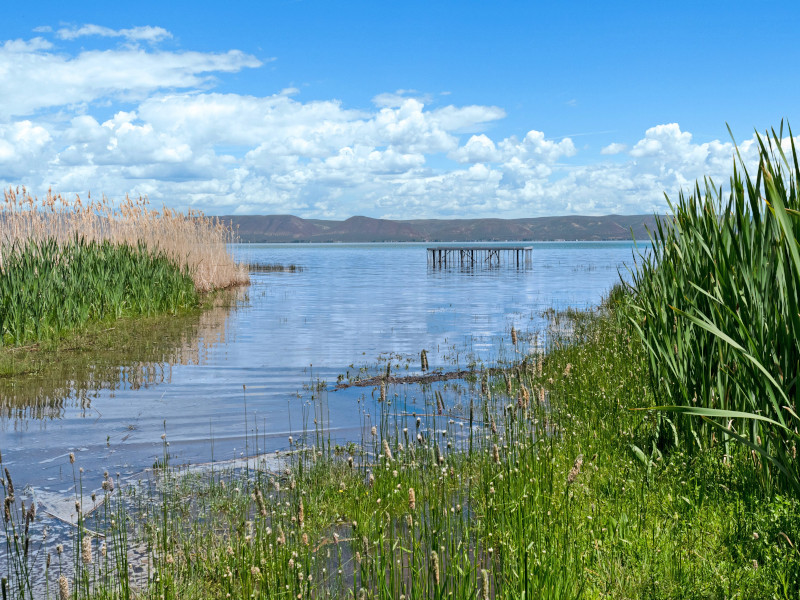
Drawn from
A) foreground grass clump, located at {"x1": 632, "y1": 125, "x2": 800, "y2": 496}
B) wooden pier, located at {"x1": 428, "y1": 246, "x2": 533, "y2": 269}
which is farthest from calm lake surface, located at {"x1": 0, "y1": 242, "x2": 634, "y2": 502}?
wooden pier, located at {"x1": 428, "y1": 246, "x2": 533, "y2": 269}

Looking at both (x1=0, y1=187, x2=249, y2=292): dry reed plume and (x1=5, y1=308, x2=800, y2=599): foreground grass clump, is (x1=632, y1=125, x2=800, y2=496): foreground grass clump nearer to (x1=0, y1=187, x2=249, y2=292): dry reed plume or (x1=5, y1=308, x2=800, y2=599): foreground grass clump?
(x1=5, y1=308, x2=800, y2=599): foreground grass clump

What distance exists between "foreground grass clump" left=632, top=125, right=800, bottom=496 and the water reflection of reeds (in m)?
7.53

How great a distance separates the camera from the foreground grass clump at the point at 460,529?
12.4 feet

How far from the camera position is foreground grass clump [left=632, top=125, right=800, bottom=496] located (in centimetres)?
355

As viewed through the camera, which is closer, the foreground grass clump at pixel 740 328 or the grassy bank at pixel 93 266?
the foreground grass clump at pixel 740 328

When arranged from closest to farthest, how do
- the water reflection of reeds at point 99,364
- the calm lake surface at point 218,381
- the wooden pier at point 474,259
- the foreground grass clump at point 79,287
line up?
the calm lake surface at point 218,381 < the water reflection of reeds at point 99,364 < the foreground grass clump at point 79,287 < the wooden pier at point 474,259

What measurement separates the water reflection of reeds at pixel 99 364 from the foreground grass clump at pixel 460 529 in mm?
4291

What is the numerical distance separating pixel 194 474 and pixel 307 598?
316 cm

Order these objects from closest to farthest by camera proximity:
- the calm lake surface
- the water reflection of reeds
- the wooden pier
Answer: the calm lake surface → the water reflection of reeds → the wooden pier

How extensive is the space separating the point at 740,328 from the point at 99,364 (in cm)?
1140

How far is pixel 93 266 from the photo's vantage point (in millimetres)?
18219

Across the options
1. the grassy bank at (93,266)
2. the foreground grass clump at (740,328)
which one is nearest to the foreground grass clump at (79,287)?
the grassy bank at (93,266)

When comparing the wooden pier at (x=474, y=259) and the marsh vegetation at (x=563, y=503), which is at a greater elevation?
the wooden pier at (x=474, y=259)

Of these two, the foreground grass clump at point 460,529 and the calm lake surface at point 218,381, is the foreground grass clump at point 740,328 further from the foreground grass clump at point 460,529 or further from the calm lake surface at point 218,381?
the calm lake surface at point 218,381
